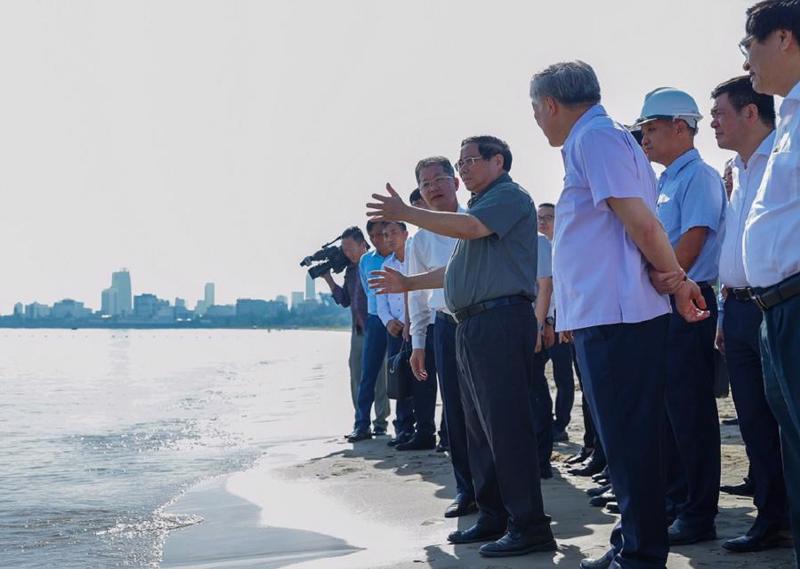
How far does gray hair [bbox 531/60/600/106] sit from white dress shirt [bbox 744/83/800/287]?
Answer: 2.79 feet

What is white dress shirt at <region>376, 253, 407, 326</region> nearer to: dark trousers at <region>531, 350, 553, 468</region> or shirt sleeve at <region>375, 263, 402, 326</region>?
shirt sleeve at <region>375, 263, 402, 326</region>

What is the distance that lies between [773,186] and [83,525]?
14.6 ft

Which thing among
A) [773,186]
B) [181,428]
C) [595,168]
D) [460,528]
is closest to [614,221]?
[595,168]

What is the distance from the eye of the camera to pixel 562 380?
27.5 ft

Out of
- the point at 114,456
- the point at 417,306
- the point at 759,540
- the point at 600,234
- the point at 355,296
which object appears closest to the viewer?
the point at 600,234

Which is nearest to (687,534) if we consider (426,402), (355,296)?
A: (426,402)

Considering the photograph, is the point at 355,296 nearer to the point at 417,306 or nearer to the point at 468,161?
the point at 417,306

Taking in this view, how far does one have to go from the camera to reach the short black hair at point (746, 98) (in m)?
4.06

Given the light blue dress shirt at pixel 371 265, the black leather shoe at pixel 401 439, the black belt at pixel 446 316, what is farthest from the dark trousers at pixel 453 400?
the light blue dress shirt at pixel 371 265

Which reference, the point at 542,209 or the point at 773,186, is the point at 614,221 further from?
the point at 542,209

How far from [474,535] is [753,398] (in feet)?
4.57

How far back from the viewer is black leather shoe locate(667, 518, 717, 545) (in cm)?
404

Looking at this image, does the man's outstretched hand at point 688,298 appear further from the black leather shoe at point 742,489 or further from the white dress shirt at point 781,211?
the black leather shoe at point 742,489

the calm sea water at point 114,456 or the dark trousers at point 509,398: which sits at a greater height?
the dark trousers at point 509,398
